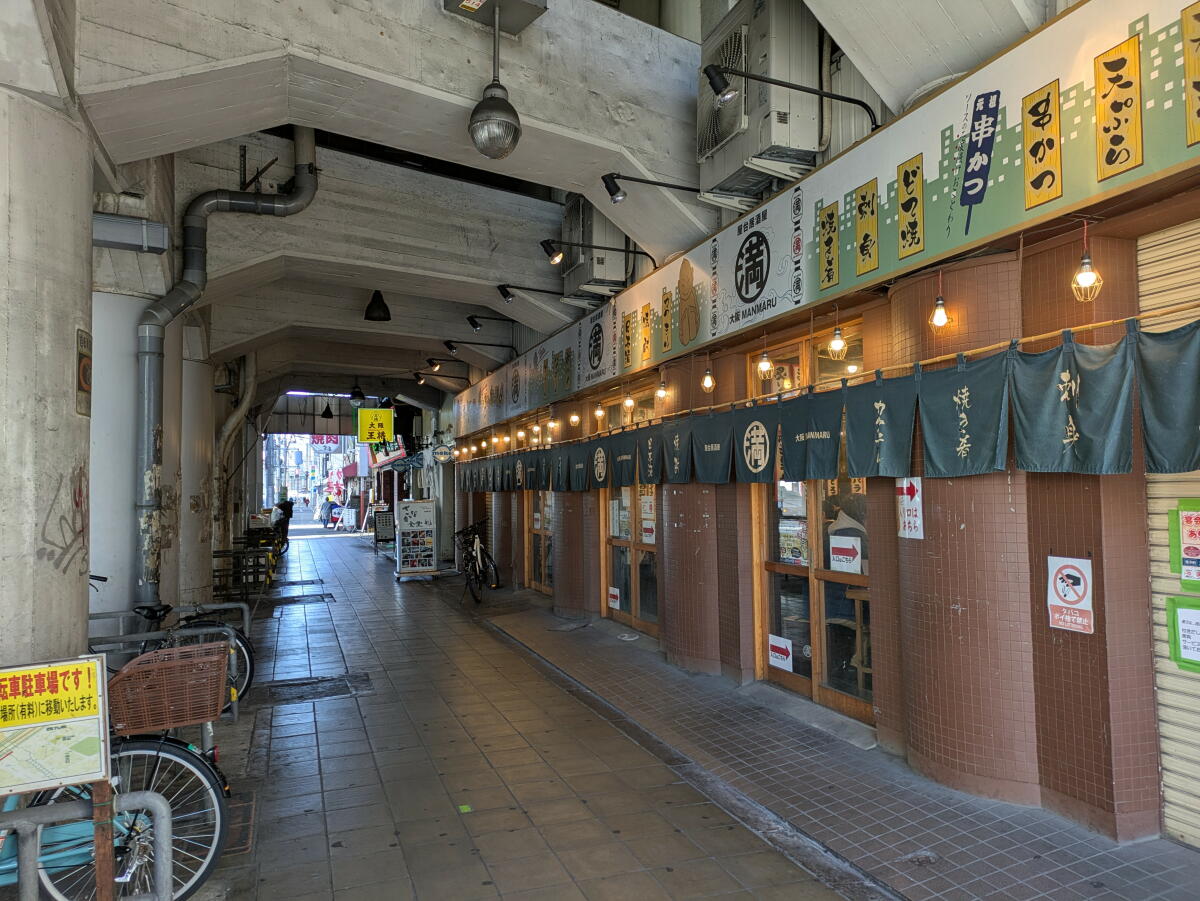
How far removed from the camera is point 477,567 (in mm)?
16156

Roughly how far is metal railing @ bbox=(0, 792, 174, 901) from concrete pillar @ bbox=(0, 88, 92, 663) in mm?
1391

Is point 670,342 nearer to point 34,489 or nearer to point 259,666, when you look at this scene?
point 34,489

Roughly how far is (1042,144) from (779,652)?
5682 millimetres

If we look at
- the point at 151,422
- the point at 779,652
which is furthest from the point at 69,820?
the point at 779,652

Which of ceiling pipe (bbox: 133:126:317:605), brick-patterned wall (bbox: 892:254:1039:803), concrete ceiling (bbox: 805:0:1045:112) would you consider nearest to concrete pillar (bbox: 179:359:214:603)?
ceiling pipe (bbox: 133:126:317:605)

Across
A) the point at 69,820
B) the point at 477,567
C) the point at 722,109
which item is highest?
the point at 722,109

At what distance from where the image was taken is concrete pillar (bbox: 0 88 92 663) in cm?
440

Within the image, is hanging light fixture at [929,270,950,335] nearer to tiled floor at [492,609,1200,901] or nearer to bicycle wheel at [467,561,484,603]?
tiled floor at [492,609,1200,901]

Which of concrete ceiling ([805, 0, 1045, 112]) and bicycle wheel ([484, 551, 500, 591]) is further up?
concrete ceiling ([805, 0, 1045, 112])

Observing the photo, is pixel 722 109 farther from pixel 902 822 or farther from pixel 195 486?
pixel 195 486

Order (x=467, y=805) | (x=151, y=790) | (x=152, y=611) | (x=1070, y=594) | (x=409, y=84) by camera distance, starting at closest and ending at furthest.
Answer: (x=151, y=790)
(x=1070, y=594)
(x=467, y=805)
(x=409, y=84)
(x=152, y=611)

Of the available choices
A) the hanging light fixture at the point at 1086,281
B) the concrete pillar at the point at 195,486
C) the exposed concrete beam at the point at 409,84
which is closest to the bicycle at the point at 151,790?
the exposed concrete beam at the point at 409,84

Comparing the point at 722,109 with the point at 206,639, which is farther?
the point at 206,639

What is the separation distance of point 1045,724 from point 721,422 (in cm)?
435
